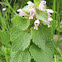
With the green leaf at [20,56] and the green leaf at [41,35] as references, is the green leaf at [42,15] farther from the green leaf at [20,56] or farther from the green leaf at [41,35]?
the green leaf at [20,56]

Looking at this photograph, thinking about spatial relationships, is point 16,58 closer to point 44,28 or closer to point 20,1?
point 44,28

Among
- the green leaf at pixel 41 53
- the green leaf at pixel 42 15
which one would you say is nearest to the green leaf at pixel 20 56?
the green leaf at pixel 41 53

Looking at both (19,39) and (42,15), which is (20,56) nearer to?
(19,39)

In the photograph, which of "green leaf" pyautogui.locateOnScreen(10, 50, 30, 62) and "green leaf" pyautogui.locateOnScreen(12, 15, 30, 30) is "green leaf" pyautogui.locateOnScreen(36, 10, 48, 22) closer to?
"green leaf" pyautogui.locateOnScreen(12, 15, 30, 30)

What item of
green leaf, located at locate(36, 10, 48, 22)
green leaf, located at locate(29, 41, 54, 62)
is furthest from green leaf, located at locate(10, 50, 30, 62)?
green leaf, located at locate(36, 10, 48, 22)

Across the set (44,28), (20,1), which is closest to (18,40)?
(44,28)
